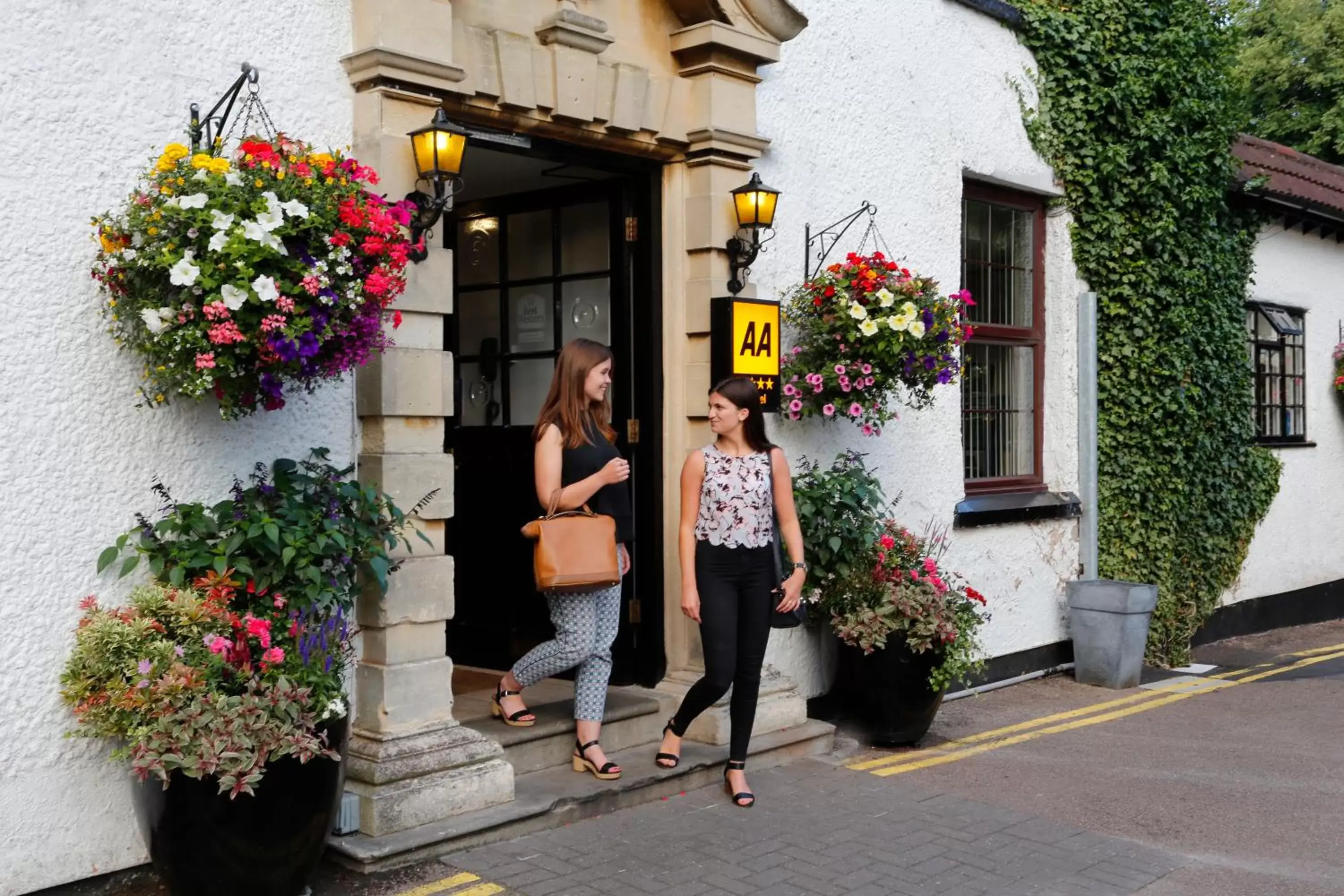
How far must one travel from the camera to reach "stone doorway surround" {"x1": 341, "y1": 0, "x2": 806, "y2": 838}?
17.1 ft

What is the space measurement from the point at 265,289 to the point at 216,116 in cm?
111

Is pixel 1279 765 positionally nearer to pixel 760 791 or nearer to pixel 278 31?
pixel 760 791

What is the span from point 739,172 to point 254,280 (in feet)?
10.8

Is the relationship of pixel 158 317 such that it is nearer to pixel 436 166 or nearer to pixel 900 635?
pixel 436 166

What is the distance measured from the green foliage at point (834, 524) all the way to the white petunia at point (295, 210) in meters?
3.32

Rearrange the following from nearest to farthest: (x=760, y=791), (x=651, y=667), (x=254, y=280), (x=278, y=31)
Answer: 1. (x=254, y=280)
2. (x=278, y=31)
3. (x=760, y=791)
4. (x=651, y=667)

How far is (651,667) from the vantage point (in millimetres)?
6793

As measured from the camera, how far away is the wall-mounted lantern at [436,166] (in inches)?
202

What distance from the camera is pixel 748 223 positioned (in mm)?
6617

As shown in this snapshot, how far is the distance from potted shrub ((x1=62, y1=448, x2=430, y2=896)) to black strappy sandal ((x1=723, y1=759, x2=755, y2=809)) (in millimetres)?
1918

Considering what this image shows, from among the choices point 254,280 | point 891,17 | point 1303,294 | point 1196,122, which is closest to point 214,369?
point 254,280

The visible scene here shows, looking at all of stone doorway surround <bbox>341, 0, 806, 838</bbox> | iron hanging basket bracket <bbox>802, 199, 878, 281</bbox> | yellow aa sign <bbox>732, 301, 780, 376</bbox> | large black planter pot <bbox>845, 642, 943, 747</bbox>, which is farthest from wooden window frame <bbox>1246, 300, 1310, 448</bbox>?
stone doorway surround <bbox>341, 0, 806, 838</bbox>

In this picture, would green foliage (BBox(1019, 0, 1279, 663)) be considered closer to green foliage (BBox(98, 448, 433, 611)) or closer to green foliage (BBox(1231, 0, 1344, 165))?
green foliage (BBox(98, 448, 433, 611))

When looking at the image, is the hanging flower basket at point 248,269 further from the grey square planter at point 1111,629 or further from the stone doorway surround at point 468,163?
the grey square planter at point 1111,629
